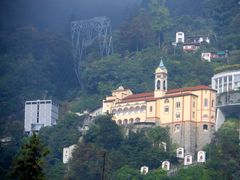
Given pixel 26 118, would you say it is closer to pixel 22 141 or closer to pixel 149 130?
pixel 22 141

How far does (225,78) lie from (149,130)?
720 centimetres

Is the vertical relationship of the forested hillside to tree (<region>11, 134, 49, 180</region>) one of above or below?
above

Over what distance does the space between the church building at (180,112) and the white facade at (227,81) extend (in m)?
2.18

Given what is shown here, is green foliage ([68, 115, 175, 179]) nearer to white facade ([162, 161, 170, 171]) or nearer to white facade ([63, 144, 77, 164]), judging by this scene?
white facade ([162, 161, 170, 171])

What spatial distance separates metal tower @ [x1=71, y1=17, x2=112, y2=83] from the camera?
101m

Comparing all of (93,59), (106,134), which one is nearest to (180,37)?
(93,59)

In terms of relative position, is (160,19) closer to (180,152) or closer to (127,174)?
(180,152)

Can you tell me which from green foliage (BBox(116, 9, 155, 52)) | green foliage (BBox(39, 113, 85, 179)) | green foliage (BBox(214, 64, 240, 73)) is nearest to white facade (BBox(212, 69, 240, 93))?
green foliage (BBox(214, 64, 240, 73))

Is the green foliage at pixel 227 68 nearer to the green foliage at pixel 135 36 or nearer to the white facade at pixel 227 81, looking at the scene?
the white facade at pixel 227 81

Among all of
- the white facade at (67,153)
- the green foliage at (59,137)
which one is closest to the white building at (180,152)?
the white facade at (67,153)

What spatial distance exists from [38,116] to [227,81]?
54.2 ft

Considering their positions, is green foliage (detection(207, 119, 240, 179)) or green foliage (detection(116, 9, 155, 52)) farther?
green foliage (detection(116, 9, 155, 52))

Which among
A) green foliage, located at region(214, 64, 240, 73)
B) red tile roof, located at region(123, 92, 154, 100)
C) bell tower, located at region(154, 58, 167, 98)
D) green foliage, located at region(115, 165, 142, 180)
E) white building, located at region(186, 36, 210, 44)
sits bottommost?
green foliage, located at region(115, 165, 142, 180)

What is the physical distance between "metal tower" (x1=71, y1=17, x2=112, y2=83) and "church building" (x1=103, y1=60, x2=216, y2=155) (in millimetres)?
20327
